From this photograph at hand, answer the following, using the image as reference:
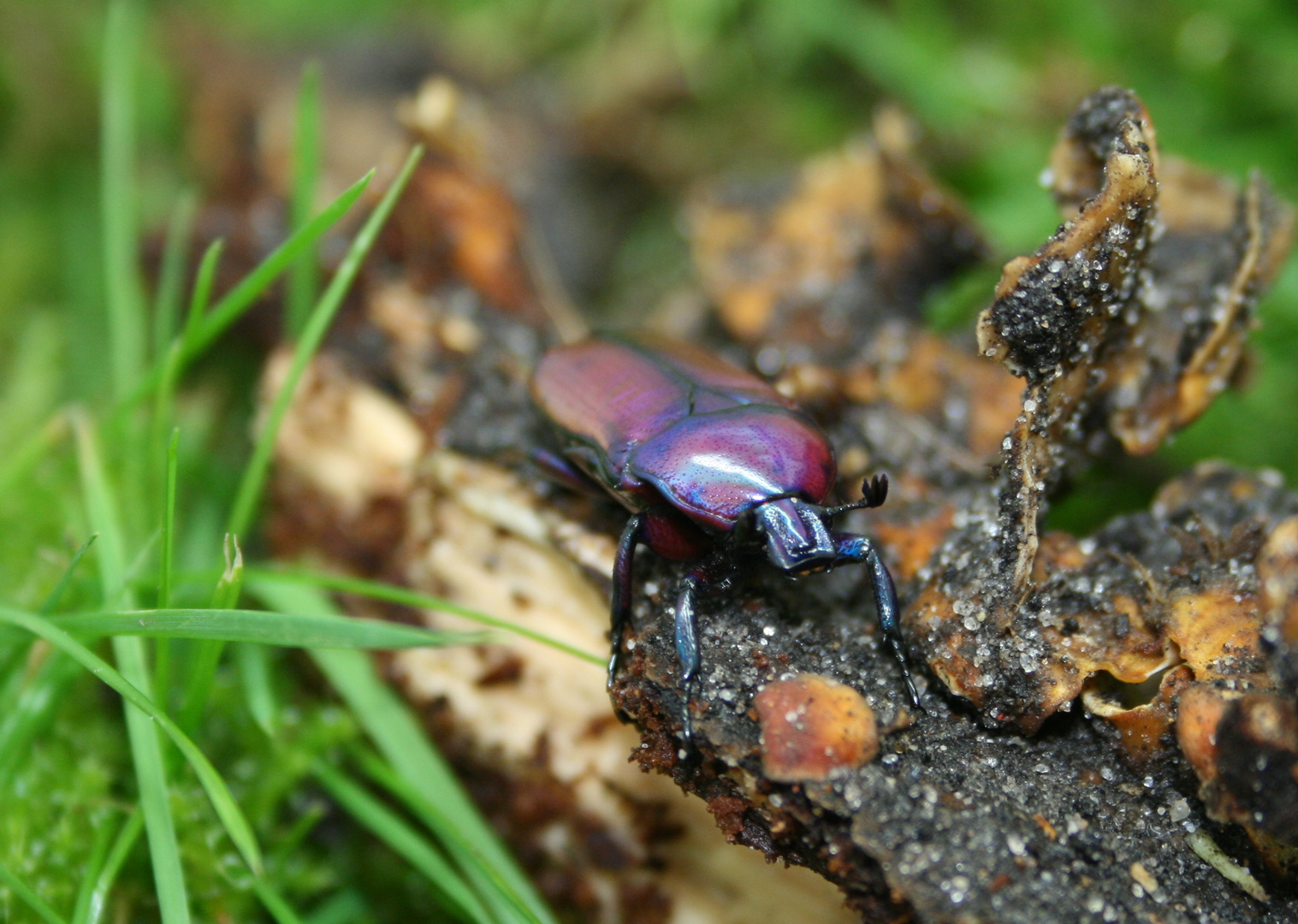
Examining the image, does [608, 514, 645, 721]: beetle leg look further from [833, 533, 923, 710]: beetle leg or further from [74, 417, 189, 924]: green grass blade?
[74, 417, 189, 924]: green grass blade

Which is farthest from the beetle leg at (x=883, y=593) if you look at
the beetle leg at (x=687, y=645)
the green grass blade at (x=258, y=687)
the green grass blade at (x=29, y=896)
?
the green grass blade at (x=29, y=896)

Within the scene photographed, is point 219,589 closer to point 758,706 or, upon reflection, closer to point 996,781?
point 758,706

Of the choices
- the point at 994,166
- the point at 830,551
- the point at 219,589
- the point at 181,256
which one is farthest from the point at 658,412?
the point at 994,166

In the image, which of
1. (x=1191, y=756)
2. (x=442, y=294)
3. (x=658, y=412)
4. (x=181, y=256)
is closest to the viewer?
(x=1191, y=756)

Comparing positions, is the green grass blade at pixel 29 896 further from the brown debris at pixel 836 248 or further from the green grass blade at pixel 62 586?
the brown debris at pixel 836 248

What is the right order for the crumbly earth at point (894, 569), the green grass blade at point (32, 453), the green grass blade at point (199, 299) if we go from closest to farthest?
the crumbly earth at point (894, 569) → the green grass blade at point (199, 299) → the green grass blade at point (32, 453)

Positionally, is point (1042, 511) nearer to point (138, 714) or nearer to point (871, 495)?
point (871, 495)
